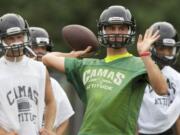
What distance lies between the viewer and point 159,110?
44.5 ft

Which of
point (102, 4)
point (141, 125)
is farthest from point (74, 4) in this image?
point (141, 125)

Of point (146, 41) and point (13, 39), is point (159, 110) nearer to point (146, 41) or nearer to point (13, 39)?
point (146, 41)

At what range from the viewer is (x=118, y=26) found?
11797mm

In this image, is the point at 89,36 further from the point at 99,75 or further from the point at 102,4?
the point at 102,4

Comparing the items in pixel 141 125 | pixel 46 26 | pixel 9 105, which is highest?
pixel 9 105

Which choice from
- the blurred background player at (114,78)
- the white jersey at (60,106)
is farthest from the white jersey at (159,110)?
the blurred background player at (114,78)

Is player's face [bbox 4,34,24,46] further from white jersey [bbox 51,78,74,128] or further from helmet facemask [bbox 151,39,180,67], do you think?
helmet facemask [bbox 151,39,180,67]

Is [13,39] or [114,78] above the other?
[13,39]

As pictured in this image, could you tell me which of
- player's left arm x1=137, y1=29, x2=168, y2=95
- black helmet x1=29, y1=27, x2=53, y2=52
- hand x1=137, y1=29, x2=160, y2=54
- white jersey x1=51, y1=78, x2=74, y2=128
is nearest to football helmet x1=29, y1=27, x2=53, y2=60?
black helmet x1=29, y1=27, x2=53, y2=52

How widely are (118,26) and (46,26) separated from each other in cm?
2114

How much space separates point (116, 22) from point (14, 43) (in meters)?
1.00

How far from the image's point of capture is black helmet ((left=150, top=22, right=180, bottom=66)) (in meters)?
13.6

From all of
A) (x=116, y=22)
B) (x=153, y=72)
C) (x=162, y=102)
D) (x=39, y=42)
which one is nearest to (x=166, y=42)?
(x=162, y=102)

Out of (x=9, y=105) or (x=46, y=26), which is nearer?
(x=9, y=105)
